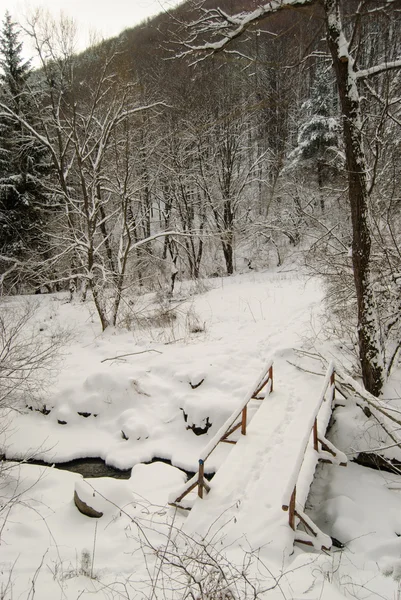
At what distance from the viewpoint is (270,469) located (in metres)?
5.57

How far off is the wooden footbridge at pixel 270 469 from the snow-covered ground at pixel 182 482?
1.2 inches

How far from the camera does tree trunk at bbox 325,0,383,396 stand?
6129mm

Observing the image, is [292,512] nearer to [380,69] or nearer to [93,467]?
[93,467]

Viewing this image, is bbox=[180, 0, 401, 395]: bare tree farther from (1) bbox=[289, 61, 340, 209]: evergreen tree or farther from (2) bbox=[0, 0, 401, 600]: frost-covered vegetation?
(1) bbox=[289, 61, 340, 209]: evergreen tree

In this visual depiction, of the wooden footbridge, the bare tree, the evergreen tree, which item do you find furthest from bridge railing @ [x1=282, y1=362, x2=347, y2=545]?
the evergreen tree

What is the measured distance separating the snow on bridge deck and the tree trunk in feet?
4.57

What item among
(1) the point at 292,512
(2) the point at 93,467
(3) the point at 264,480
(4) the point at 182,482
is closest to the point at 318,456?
(3) the point at 264,480

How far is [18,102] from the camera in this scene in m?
17.3

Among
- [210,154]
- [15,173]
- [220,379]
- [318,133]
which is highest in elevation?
[318,133]

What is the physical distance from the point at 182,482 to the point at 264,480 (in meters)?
2.04

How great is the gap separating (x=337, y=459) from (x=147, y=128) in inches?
764

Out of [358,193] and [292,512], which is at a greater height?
[358,193]

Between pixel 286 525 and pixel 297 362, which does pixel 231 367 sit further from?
pixel 286 525

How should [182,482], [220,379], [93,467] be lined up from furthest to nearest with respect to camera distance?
[220,379]
[93,467]
[182,482]
